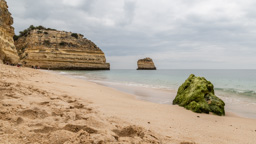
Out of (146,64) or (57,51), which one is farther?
(146,64)

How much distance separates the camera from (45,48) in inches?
1757

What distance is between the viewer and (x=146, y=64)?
10450cm

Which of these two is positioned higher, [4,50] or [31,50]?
[31,50]

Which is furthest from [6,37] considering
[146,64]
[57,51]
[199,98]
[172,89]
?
[146,64]

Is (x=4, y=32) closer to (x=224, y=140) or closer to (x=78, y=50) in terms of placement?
(x=224, y=140)

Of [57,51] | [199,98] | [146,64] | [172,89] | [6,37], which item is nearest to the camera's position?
Result: [199,98]

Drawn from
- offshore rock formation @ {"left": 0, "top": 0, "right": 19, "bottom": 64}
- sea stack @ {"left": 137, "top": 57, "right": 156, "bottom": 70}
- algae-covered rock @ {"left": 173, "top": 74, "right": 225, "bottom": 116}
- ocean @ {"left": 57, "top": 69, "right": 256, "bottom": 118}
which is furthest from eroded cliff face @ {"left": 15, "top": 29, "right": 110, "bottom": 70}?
sea stack @ {"left": 137, "top": 57, "right": 156, "bottom": 70}

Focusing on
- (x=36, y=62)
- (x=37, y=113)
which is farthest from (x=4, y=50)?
(x=36, y=62)

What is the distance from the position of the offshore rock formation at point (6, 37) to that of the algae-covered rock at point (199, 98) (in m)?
19.4

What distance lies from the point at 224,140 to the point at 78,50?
51.0 meters

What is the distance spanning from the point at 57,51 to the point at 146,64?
67997 millimetres

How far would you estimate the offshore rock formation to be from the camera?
17.1 meters

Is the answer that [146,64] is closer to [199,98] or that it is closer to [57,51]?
[57,51]

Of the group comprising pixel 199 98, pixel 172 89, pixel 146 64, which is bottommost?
pixel 172 89
